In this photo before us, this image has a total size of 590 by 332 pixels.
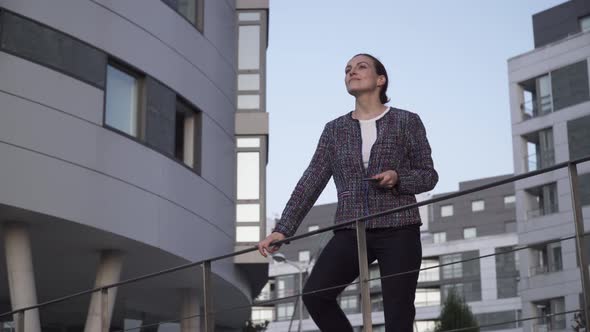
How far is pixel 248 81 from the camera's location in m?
23.5

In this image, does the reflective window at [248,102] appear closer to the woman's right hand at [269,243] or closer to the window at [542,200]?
the woman's right hand at [269,243]

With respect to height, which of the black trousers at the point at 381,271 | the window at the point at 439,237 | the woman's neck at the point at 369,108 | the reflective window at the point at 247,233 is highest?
the window at the point at 439,237

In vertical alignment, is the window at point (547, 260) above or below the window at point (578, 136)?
below

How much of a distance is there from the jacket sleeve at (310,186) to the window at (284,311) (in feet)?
277

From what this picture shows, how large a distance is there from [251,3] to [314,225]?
7220cm

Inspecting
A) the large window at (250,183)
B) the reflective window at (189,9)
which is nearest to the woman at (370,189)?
the reflective window at (189,9)

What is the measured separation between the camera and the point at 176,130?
62.1ft

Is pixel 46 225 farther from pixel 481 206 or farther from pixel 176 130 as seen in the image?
pixel 481 206

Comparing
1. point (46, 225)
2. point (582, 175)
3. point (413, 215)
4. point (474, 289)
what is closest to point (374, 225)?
point (413, 215)

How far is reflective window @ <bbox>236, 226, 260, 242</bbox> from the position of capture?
2242cm

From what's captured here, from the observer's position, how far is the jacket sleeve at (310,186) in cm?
550

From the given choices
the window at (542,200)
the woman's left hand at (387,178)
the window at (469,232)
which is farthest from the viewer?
the window at (469,232)

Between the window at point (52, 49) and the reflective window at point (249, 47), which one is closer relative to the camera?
the window at point (52, 49)

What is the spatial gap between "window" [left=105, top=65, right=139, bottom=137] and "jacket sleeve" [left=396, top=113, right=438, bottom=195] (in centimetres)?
1150
